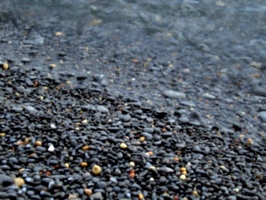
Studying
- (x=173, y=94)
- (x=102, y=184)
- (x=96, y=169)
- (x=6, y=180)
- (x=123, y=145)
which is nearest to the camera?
(x=6, y=180)

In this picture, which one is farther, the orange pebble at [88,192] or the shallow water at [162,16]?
the shallow water at [162,16]

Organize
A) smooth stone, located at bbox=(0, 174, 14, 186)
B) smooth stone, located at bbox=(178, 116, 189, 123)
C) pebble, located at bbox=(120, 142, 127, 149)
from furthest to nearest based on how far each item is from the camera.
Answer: smooth stone, located at bbox=(178, 116, 189, 123), pebble, located at bbox=(120, 142, 127, 149), smooth stone, located at bbox=(0, 174, 14, 186)

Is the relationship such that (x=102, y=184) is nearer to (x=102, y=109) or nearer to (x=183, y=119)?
(x=102, y=109)

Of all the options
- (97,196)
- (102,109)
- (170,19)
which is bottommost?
(97,196)

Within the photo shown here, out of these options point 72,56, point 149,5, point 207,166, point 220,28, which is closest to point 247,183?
point 207,166

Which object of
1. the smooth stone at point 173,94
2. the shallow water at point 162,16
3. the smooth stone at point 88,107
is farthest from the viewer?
the shallow water at point 162,16

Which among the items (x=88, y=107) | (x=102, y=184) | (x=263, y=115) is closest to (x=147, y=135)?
(x=88, y=107)

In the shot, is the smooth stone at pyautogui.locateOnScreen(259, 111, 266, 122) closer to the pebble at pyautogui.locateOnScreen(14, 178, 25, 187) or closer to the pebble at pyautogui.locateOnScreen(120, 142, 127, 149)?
the pebble at pyautogui.locateOnScreen(120, 142, 127, 149)

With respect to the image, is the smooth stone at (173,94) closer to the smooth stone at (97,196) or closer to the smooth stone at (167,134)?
the smooth stone at (167,134)

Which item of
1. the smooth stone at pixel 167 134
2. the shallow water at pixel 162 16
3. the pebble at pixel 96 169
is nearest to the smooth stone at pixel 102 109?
the smooth stone at pixel 167 134

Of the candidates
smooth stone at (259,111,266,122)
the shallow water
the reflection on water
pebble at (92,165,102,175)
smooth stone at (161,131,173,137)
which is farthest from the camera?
the shallow water

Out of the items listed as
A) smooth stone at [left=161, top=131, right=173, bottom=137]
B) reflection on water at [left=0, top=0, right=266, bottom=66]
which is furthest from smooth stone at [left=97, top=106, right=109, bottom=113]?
reflection on water at [left=0, top=0, right=266, bottom=66]

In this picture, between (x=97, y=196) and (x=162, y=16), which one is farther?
(x=162, y=16)
